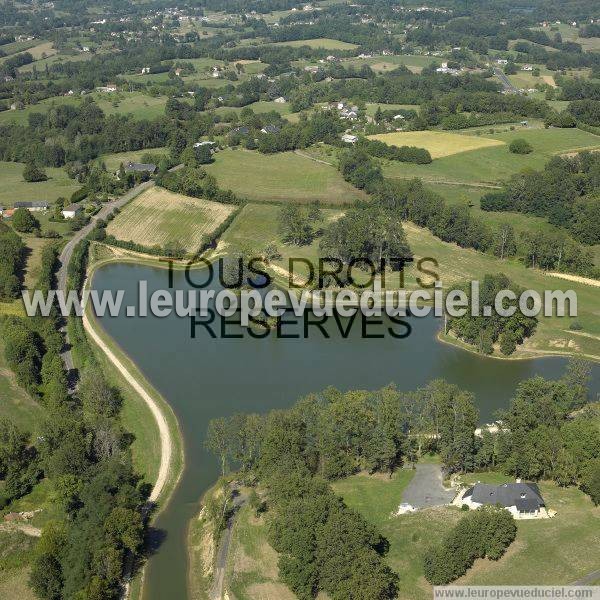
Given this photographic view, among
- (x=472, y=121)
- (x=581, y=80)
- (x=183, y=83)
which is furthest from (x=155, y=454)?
(x=581, y=80)

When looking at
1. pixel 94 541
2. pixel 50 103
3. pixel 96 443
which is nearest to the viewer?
pixel 94 541

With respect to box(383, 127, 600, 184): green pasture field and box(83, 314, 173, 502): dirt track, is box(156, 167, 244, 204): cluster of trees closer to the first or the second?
box(383, 127, 600, 184): green pasture field

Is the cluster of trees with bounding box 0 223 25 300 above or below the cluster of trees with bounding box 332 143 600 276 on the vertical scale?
below

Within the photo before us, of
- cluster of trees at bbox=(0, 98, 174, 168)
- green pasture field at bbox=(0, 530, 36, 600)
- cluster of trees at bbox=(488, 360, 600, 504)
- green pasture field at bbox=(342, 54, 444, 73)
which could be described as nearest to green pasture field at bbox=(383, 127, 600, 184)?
cluster of trees at bbox=(0, 98, 174, 168)

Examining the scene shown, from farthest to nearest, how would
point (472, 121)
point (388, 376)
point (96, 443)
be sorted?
point (472, 121) < point (388, 376) < point (96, 443)

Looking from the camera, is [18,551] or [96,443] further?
[96,443]

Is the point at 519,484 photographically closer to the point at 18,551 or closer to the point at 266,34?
the point at 18,551
